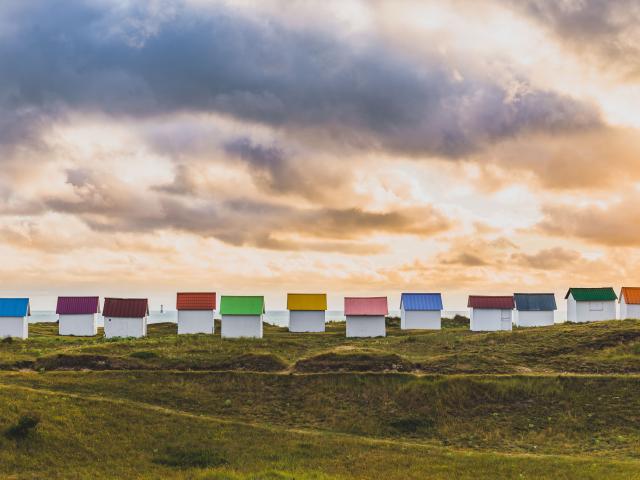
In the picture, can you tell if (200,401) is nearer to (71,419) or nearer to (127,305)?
(71,419)

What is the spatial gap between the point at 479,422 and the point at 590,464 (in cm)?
1053

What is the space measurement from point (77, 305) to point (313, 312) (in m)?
35.5

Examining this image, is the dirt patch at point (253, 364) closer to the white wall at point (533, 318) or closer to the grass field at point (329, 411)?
the grass field at point (329, 411)

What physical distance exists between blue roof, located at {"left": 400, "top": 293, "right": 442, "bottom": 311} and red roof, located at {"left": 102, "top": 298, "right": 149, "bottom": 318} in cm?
3819

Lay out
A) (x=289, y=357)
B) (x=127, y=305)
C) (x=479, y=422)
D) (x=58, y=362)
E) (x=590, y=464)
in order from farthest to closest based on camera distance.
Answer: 1. (x=127, y=305)
2. (x=289, y=357)
3. (x=58, y=362)
4. (x=479, y=422)
5. (x=590, y=464)

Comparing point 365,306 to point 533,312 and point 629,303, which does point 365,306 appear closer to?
point 533,312

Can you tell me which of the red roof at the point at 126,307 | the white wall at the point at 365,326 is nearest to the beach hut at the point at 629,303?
the white wall at the point at 365,326

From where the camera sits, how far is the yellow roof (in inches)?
3829

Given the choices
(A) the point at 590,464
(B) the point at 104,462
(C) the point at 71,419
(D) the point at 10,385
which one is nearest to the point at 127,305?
(D) the point at 10,385

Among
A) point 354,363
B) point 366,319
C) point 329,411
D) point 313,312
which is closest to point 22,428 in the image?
point 329,411

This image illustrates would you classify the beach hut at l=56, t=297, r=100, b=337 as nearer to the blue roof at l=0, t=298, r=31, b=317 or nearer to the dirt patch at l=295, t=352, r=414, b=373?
the blue roof at l=0, t=298, r=31, b=317

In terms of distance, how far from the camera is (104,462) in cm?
3766

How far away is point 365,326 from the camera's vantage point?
92.4 metres

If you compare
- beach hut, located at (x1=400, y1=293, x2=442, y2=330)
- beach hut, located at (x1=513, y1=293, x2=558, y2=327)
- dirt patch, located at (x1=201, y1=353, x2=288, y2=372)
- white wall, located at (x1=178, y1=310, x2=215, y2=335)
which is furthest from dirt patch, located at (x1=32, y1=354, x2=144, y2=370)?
beach hut, located at (x1=513, y1=293, x2=558, y2=327)
